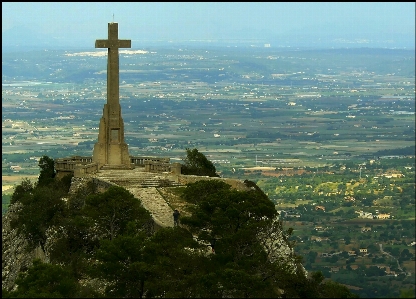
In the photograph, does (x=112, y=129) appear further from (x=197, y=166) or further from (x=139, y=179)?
(x=139, y=179)

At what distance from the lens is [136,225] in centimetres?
3519

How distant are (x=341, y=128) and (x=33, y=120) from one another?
4053 centimetres

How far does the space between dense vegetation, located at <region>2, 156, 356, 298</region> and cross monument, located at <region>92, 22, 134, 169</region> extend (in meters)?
11.0

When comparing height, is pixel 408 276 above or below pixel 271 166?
above

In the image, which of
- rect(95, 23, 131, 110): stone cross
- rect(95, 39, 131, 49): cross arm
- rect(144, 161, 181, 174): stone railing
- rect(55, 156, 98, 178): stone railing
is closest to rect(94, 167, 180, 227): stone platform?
rect(144, 161, 181, 174): stone railing

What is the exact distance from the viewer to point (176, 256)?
31.2 metres

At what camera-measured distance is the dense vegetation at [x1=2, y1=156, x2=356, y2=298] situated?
29.6 m

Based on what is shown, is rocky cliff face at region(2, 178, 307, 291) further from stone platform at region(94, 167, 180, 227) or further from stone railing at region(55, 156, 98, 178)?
stone railing at region(55, 156, 98, 178)

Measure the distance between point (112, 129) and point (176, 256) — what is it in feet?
64.7

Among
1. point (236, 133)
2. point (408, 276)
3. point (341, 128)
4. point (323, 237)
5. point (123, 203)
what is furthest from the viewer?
point (236, 133)

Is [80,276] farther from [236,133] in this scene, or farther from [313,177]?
[236,133]

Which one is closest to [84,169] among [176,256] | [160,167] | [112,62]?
[160,167]

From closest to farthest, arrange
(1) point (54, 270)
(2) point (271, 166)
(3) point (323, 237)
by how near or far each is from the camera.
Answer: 1. (1) point (54, 270)
2. (3) point (323, 237)
3. (2) point (271, 166)

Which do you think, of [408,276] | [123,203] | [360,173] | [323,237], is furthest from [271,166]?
[408,276]
